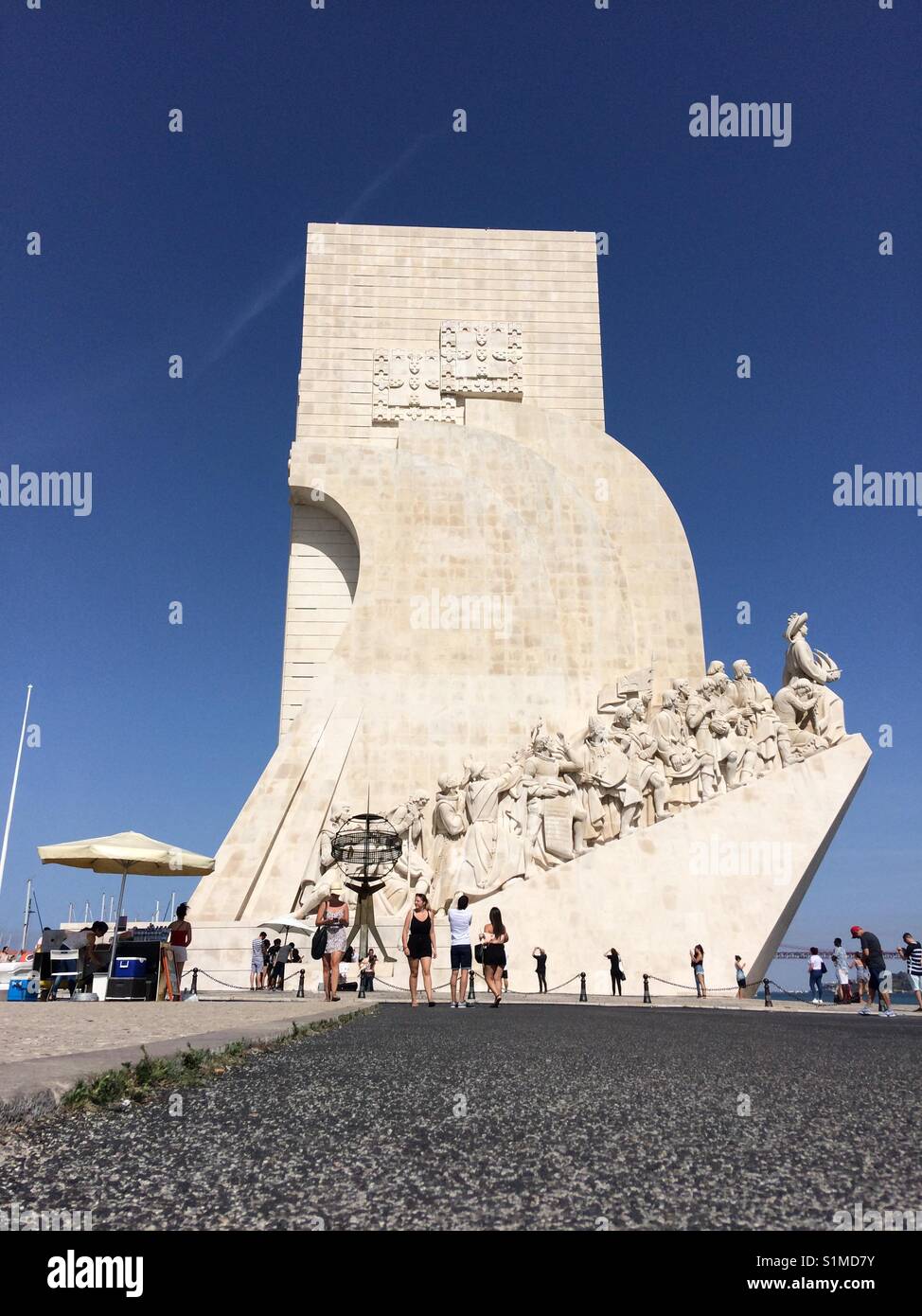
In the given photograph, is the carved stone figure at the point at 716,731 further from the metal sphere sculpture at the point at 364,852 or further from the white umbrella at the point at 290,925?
the white umbrella at the point at 290,925

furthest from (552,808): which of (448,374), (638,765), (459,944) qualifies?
(448,374)

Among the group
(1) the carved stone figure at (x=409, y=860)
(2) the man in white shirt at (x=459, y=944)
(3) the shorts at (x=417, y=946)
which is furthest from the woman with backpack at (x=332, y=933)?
(1) the carved stone figure at (x=409, y=860)

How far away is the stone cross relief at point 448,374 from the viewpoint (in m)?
21.5

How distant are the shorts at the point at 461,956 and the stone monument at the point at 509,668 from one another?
535cm

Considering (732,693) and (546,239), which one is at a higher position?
(546,239)

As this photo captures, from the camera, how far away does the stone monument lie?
44.4 ft

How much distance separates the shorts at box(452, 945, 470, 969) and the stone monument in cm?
535

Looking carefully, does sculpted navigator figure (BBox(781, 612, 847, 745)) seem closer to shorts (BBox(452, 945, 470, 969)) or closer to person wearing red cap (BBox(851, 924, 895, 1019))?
person wearing red cap (BBox(851, 924, 895, 1019))

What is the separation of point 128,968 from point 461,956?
11.5ft

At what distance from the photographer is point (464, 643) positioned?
18.5 meters

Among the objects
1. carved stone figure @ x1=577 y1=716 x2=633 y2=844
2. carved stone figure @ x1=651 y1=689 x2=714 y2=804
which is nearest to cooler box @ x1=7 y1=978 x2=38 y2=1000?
carved stone figure @ x1=577 y1=716 x2=633 y2=844
